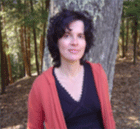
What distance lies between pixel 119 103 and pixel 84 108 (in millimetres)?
6148

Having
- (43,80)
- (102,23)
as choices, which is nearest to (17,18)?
(102,23)

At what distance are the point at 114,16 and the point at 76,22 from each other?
0.57 m

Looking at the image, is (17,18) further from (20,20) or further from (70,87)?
(70,87)

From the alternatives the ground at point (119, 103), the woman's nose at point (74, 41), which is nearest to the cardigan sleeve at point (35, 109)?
the woman's nose at point (74, 41)

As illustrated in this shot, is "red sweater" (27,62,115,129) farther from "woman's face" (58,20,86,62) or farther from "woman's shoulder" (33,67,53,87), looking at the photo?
"woman's face" (58,20,86,62)

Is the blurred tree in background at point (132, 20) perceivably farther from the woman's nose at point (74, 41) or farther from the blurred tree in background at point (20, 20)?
the blurred tree in background at point (20, 20)

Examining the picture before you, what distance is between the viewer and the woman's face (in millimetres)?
1454

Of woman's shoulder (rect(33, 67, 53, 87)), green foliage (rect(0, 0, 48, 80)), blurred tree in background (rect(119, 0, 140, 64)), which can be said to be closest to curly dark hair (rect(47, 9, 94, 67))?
woman's shoulder (rect(33, 67, 53, 87))

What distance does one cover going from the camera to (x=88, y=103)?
60.4 inches

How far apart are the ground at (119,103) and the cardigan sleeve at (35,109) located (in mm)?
4733

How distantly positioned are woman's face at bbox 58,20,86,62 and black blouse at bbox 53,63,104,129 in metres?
0.32

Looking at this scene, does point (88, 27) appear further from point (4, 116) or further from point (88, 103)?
point (4, 116)

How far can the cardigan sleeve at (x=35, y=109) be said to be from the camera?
1459 mm

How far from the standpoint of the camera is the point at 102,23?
1.70m
